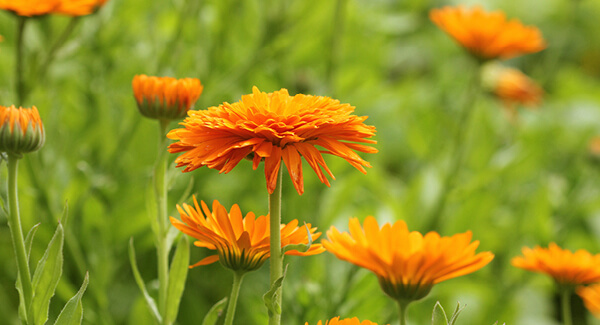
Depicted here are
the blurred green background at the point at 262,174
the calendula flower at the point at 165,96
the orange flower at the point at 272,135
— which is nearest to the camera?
the orange flower at the point at 272,135

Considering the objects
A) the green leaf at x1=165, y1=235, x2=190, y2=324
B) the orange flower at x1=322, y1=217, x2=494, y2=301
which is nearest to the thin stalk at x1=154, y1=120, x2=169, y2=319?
the green leaf at x1=165, y1=235, x2=190, y2=324

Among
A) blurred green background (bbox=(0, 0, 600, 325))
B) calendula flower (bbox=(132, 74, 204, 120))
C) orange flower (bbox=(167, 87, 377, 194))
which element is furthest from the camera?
blurred green background (bbox=(0, 0, 600, 325))

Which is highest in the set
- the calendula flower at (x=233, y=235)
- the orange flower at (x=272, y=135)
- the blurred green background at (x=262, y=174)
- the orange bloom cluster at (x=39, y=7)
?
the orange bloom cluster at (x=39, y=7)

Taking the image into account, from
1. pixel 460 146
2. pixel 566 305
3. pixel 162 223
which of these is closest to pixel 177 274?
pixel 162 223

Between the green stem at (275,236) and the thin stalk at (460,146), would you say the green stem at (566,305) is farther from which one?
the thin stalk at (460,146)

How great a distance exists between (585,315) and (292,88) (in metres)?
0.67

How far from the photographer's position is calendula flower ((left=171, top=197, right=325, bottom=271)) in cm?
35

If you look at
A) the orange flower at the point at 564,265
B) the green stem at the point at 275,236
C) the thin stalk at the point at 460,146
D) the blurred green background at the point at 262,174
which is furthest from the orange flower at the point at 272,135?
the thin stalk at the point at 460,146

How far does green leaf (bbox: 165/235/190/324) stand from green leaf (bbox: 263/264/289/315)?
0.26ft

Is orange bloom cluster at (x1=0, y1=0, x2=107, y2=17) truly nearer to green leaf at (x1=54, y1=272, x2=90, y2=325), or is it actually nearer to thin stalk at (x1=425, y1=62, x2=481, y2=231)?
green leaf at (x1=54, y1=272, x2=90, y2=325)

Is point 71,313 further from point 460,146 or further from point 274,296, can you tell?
point 460,146

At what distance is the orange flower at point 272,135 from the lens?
12.9 inches

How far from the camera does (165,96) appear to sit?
1.40ft

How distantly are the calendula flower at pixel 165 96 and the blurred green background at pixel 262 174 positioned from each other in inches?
8.6
